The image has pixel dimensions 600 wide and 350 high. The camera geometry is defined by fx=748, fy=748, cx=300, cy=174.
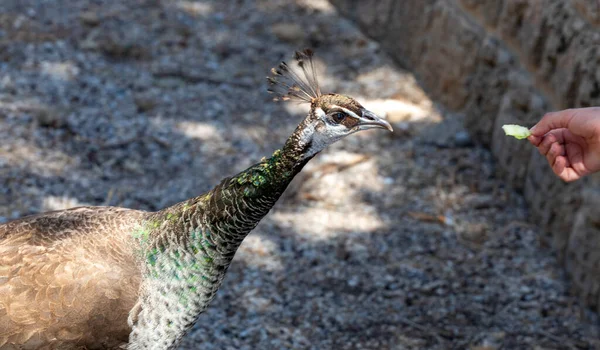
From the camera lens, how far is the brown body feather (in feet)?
7.98

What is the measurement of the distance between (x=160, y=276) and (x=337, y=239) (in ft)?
5.28

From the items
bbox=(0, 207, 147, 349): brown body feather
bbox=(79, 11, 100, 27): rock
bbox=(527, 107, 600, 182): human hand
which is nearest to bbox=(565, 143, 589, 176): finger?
bbox=(527, 107, 600, 182): human hand

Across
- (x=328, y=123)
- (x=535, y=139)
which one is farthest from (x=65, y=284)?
(x=535, y=139)

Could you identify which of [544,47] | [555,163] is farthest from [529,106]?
[555,163]

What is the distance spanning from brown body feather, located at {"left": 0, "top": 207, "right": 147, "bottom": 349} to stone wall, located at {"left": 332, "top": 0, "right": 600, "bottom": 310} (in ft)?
7.22

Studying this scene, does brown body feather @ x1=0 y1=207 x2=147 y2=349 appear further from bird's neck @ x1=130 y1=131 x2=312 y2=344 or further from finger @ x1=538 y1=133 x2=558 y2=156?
finger @ x1=538 y1=133 x2=558 y2=156

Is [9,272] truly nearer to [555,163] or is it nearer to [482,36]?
[555,163]

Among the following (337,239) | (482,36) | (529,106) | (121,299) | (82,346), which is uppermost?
(482,36)

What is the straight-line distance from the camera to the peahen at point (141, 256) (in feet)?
8.00

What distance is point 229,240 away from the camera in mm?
2617

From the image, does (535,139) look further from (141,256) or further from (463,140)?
(463,140)

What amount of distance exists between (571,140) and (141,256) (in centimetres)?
156

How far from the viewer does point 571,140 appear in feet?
8.50

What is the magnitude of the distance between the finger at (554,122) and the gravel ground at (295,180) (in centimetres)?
121
